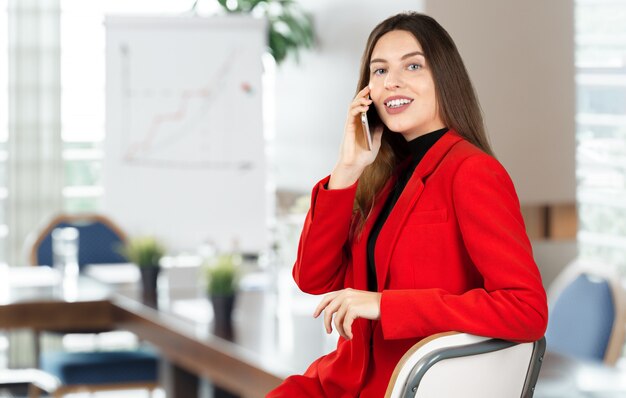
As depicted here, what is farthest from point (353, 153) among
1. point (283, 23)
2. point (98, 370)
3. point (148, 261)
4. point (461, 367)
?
point (283, 23)

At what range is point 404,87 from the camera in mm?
1709

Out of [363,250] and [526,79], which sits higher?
[526,79]

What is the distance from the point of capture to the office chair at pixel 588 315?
279 cm

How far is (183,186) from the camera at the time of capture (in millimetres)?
4836

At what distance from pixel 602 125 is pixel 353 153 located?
3116mm

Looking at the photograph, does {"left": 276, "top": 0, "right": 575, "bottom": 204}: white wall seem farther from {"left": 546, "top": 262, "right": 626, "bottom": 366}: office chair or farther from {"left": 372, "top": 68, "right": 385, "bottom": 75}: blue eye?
{"left": 372, "top": 68, "right": 385, "bottom": 75}: blue eye

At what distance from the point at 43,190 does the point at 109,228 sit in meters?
1.46

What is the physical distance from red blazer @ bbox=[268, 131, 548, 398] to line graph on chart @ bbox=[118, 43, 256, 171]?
9.90 feet

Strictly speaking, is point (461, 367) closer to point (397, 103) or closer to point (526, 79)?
point (397, 103)

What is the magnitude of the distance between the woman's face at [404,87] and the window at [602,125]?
2951 mm

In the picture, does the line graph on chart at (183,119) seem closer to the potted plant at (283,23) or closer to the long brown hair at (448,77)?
the potted plant at (283,23)

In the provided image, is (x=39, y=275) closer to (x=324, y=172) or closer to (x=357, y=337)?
(x=324, y=172)

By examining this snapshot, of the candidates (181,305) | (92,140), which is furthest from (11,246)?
→ (181,305)

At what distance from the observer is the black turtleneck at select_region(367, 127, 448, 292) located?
1755 millimetres
